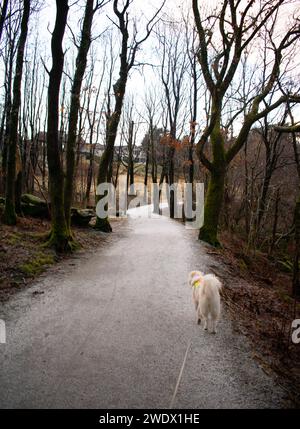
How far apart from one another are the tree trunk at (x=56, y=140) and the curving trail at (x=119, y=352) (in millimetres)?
2160

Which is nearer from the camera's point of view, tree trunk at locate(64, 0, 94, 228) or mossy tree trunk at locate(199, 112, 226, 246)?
tree trunk at locate(64, 0, 94, 228)

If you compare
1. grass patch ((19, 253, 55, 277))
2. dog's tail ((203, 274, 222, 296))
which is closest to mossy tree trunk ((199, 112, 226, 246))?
grass patch ((19, 253, 55, 277))

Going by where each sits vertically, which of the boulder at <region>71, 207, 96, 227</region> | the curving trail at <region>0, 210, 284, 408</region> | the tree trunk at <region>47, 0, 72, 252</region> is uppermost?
the tree trunk at <region>47, 0, 72, 252</region>

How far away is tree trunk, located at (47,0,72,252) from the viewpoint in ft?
26.5

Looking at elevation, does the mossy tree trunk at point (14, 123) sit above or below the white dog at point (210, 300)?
above

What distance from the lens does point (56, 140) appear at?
8555 millimetres

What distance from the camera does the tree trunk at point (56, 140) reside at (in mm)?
8086

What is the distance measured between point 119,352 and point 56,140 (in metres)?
6.53

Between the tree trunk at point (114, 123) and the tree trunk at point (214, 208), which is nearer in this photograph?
the tree trunk at point (214, 208)

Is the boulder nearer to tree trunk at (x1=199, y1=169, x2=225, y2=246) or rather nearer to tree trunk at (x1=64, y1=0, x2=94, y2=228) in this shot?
tree trunk at (x1=64, y1=0, x2=94, y2=228)

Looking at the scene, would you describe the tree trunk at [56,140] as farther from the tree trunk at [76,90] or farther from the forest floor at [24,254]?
the tree trunk at [76,90]

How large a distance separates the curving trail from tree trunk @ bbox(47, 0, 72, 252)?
85.1 inches

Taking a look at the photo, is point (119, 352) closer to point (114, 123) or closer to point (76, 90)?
point (76, 90)

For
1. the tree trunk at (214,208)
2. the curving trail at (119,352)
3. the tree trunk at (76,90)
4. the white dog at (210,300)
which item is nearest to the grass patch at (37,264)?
the curving trail at (119,352)
